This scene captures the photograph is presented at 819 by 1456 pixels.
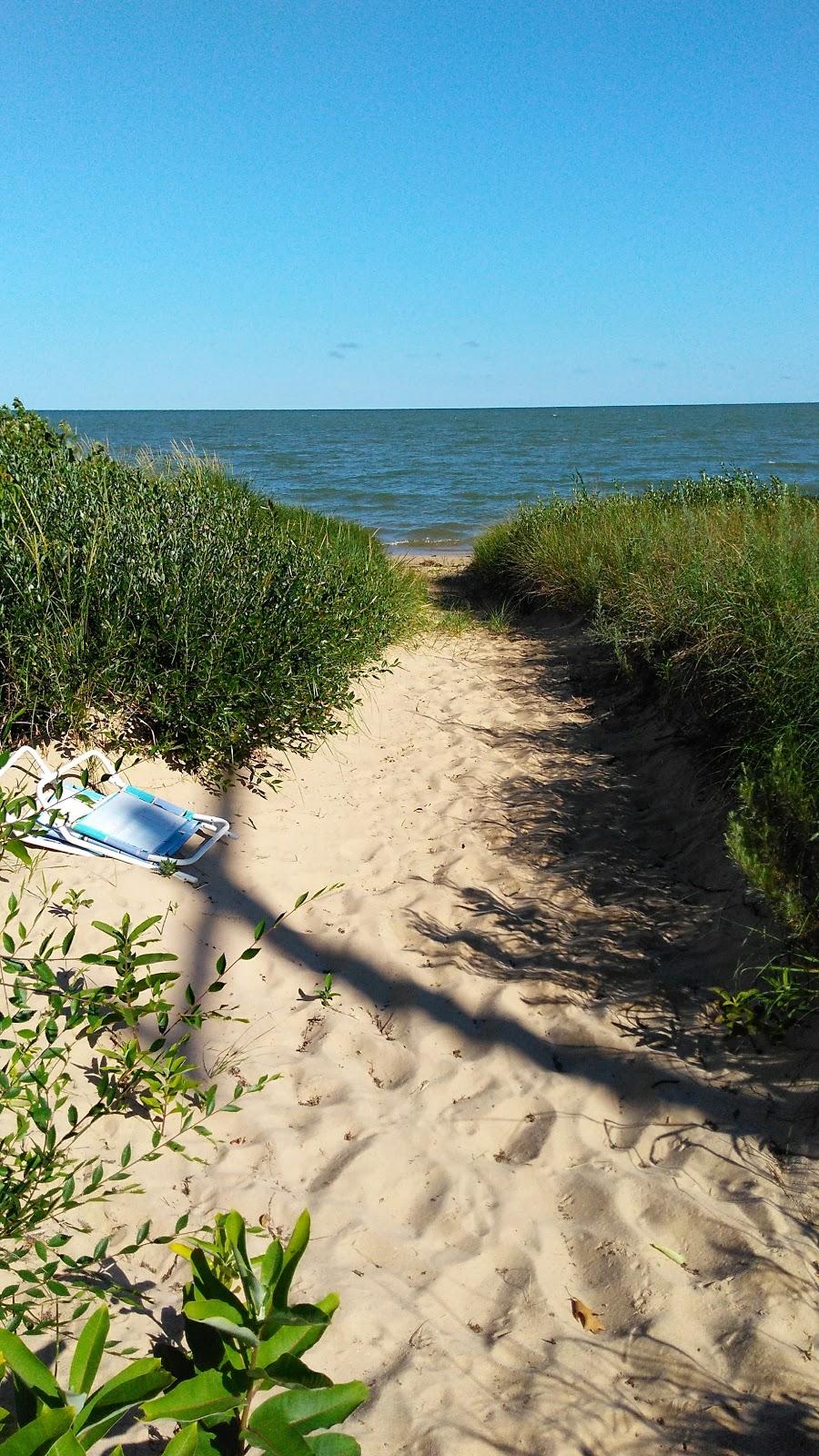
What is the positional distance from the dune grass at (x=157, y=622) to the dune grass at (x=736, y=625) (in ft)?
6.81

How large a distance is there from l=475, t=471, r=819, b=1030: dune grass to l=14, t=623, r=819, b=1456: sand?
303mm

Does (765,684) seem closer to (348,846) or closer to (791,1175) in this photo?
(348,846)

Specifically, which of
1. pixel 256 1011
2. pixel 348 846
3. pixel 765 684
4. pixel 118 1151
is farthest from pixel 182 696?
pixel 765 684

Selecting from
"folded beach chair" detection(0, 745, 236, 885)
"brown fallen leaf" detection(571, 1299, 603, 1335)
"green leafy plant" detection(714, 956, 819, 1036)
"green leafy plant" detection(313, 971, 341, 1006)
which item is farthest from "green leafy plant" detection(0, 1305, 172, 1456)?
"folded beach chair" detection(0, 745, 236, 885)

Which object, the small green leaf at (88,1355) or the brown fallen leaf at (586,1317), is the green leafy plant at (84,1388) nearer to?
the small green leaf at (88,1355)

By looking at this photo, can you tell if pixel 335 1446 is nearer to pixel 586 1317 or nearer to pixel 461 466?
pixel 586 1317

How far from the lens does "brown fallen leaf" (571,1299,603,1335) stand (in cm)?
222

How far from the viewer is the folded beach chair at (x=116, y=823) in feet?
12.3

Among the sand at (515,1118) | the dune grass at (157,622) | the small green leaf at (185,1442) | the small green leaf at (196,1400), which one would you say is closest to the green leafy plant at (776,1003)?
the sand at (515,1118)

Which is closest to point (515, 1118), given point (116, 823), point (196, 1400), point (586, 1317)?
point (586, 1317)

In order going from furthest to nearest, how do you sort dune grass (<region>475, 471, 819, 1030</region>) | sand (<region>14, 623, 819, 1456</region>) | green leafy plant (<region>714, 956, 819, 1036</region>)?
dune grass (<region>475, 471, 819, 1030</region>)
green leafy plant (<region>714, 956, 819, 1036</region>)
sand (<region>14, 623, 819, 1456</region>)

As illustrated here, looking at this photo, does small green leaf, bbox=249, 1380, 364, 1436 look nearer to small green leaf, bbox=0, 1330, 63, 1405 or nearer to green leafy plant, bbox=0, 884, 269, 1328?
small green leaf, bbox=0, 1330, 63, 1405

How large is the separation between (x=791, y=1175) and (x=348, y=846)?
2.59 metres

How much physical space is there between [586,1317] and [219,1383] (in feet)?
3.10
